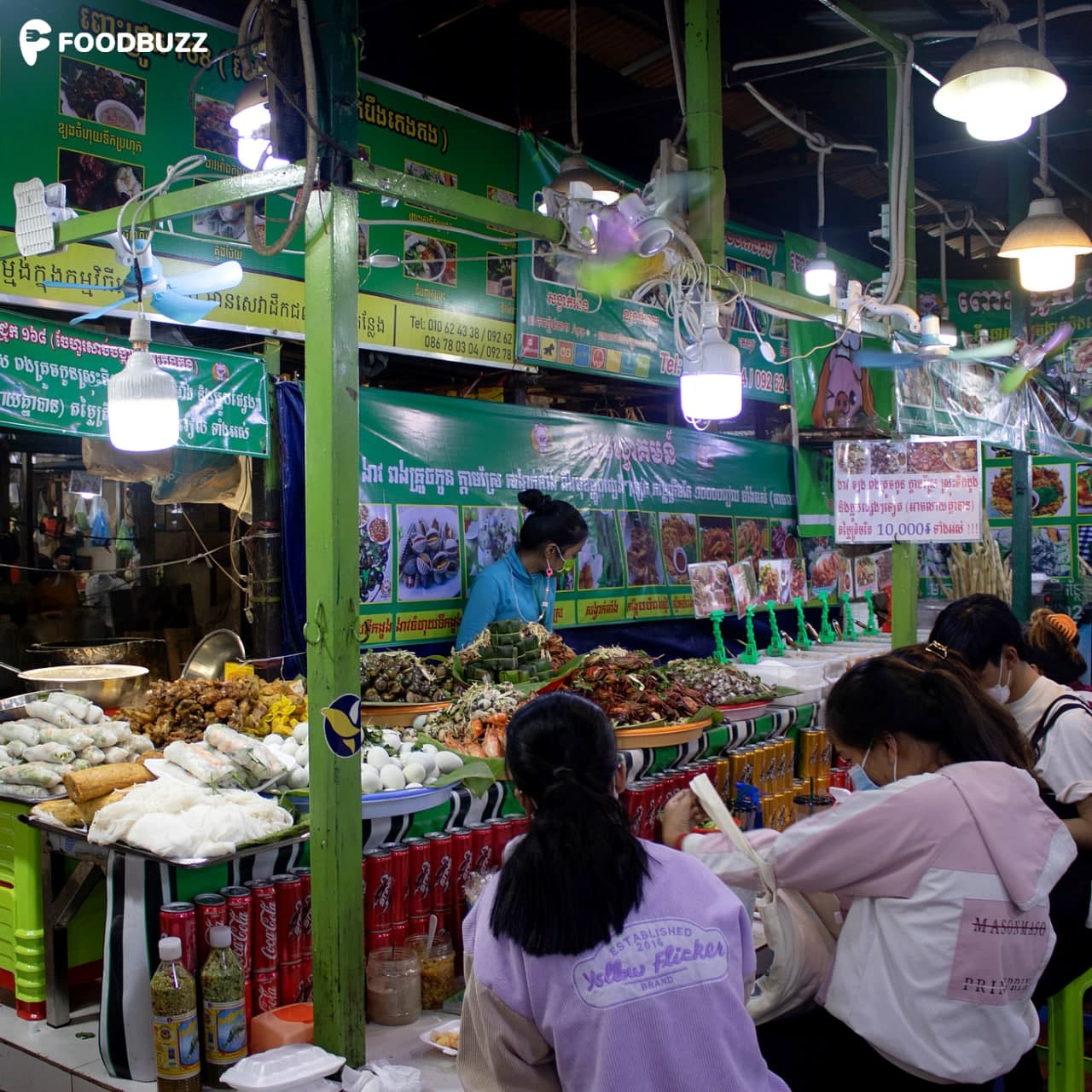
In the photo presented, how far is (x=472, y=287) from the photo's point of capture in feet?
20.1


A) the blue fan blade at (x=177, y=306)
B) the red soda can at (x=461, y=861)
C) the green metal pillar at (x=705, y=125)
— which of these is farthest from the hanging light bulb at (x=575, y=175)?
the red soda can at (x=461, y=861)

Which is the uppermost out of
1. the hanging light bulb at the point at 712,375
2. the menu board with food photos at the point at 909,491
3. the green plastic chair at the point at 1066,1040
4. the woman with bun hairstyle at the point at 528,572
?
the hanging light bulb at the point at 712,375

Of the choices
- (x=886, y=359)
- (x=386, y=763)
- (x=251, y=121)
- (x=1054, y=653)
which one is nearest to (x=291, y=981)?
(x=386, y=763)

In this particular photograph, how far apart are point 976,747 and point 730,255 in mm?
6112

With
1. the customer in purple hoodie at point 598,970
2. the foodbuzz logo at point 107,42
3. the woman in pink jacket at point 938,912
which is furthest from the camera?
the foodbuzz logo at point 107,42

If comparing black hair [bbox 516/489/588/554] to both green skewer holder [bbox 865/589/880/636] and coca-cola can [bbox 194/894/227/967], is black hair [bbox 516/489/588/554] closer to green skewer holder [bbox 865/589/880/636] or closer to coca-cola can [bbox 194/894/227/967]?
green skewer holder [bbox 865/589/880/636]

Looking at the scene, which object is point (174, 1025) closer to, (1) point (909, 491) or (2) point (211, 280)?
(2) point (211, 280)

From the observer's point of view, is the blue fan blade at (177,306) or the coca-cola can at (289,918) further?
the blue fan blade at (177,306)

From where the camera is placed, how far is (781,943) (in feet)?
8.18

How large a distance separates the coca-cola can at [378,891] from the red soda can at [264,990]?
281 millimetres

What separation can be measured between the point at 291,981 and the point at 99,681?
1.76m

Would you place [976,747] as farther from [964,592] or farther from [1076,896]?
[964,592]

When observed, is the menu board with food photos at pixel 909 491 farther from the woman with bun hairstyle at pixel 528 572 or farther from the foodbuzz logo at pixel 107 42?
the foodbuzz logo at pixel 107 42

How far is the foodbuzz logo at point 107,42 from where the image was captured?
4.35 m
